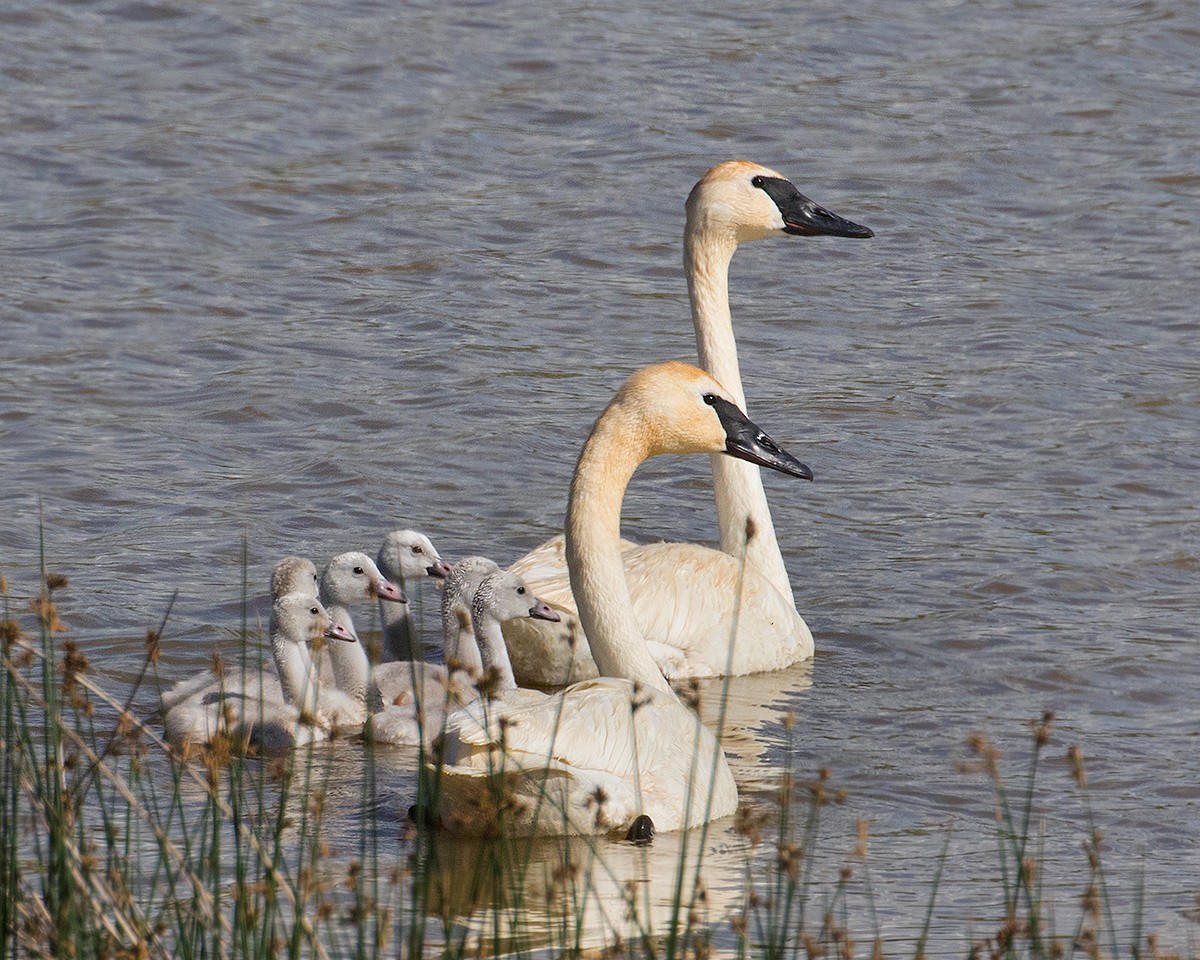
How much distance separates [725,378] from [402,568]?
204cm

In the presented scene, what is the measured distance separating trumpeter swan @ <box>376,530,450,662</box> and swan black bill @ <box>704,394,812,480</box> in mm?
1453

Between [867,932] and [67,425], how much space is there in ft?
21.4

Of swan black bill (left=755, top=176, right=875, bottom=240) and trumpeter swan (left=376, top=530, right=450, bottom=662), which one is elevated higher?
swan black bill (left=755, top=176, right=875, bottom=240)

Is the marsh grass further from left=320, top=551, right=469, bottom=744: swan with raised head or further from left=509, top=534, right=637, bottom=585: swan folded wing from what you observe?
left=509, top=534, right=637, bottom=585: swan folded wing

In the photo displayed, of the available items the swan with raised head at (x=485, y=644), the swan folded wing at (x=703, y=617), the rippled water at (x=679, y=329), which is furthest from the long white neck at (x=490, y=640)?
the rippled water at (x=679, y=329)

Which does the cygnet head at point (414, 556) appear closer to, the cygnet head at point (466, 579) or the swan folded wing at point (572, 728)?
the cygnet head at point (466, 579)

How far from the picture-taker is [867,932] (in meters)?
5.95

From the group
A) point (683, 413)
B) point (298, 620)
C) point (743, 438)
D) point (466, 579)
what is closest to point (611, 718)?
point (683, 413)

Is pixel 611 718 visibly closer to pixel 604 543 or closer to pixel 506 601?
pixel 604 543

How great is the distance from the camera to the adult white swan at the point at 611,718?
6.15 meters

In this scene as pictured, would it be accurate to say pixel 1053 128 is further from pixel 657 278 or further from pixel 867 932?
pixel 867 932

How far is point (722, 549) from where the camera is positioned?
379 inches

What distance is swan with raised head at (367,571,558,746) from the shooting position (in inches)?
307

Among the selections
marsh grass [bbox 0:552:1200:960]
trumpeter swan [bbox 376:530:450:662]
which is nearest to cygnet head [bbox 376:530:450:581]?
trumpeter swan [bbox 376:530:450:662]
